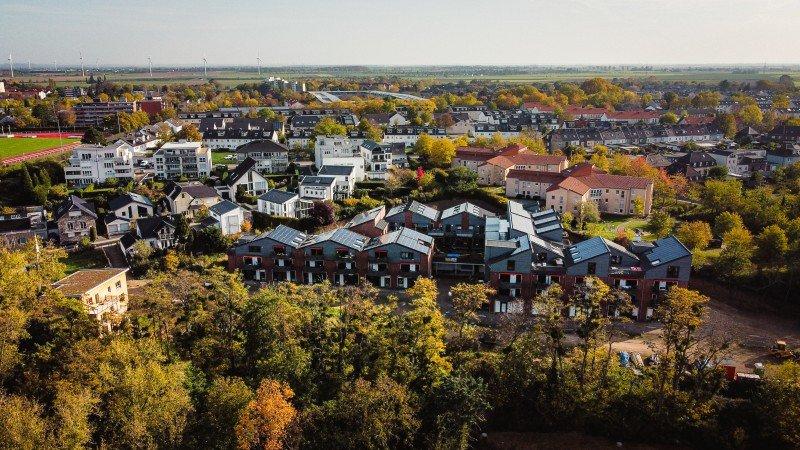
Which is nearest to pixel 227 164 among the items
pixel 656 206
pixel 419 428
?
pixel 656 206

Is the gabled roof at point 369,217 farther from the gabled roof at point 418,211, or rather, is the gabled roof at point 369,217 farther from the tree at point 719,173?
the tree at point 719,173

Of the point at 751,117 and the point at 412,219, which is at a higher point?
the point at 751,117

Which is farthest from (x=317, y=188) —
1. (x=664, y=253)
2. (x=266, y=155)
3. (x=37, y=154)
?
(x=37, y=154)

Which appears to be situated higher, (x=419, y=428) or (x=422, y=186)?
(x=422, y=186)

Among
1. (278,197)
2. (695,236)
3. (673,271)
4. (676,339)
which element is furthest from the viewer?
(278,197)

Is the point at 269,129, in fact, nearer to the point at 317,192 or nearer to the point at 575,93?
the point at 317,192

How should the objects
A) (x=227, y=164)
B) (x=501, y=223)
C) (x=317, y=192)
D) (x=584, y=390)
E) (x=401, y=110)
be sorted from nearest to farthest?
(x=584, y=390) < (x=501, y=223) < (x=317, y=192) < (x=227, y=164) < (x=401, y=110)

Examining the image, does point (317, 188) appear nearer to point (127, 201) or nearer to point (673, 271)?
point (127, 201)
